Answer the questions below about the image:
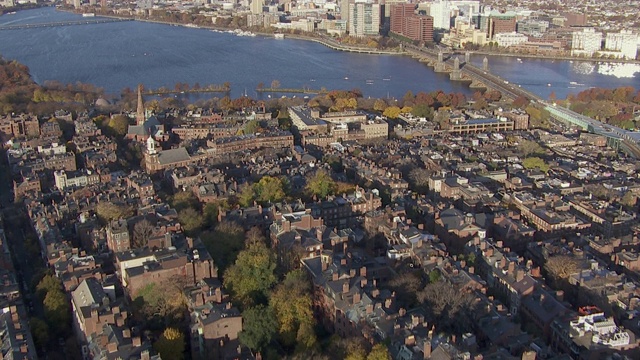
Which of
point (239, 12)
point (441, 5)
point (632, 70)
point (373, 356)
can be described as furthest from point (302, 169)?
point (239, 12)

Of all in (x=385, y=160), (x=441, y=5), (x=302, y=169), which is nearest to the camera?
(x=302, y=169)

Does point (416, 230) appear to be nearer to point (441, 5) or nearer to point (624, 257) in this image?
point (624, 257)

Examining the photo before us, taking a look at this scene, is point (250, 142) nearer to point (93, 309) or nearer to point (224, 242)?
point (224, 242)

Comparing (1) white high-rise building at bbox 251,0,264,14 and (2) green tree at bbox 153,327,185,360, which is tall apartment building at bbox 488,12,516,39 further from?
(2) green tree at bbox 153,327,185,360

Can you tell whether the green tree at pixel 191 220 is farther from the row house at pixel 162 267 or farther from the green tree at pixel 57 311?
the green tree at pixel 57 311

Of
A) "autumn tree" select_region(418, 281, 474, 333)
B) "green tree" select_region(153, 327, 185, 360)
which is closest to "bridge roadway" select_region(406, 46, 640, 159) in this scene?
"autumn tree" select_region(418, 281, 474, 333)

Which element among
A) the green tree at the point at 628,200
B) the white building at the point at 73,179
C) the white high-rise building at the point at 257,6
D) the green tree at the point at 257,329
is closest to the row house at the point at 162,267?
the green tree at the point at 257,329
